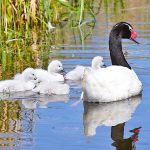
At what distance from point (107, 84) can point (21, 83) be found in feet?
5.28

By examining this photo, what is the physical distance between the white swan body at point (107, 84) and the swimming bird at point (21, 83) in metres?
1.20

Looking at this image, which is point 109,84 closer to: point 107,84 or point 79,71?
point 107,84

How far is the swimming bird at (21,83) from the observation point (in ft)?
35.7

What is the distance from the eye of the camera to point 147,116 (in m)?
9.34

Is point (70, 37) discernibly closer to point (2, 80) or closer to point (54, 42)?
point (54, 42)

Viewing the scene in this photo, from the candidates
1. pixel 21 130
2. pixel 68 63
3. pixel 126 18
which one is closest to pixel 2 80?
pixel 68 63

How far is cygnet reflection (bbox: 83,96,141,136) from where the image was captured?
29.8 ft

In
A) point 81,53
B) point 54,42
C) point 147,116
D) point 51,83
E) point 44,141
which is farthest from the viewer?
point 54,42

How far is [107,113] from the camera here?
9664 mm

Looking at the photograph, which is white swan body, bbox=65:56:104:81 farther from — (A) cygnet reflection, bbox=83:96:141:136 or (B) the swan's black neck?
(A) cygnet reflection, bbox=83:96:141:136

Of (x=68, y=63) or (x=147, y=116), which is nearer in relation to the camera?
(x=147, y=116)

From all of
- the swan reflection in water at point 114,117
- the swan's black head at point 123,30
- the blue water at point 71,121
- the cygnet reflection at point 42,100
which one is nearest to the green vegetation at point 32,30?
the blue water at point 71,121

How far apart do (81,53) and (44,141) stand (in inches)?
218

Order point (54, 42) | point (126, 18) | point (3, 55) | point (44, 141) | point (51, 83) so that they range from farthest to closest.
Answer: point (126, 18) → point (54, 42) → point (3, 55) → point (51, 83) → point (44, 141)
